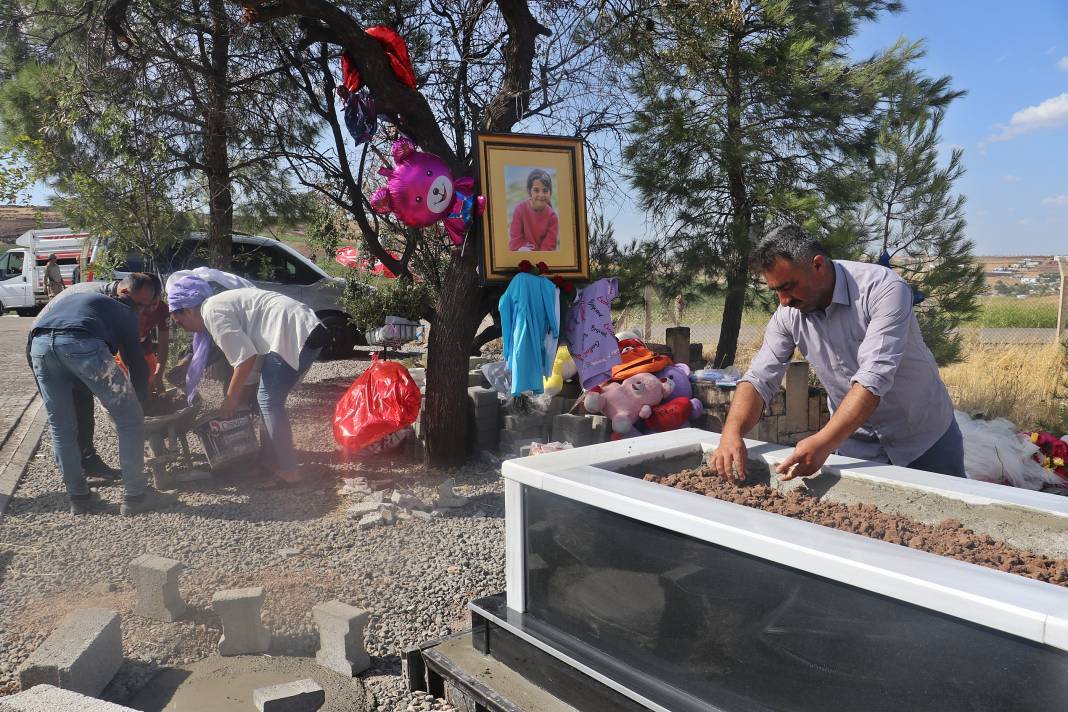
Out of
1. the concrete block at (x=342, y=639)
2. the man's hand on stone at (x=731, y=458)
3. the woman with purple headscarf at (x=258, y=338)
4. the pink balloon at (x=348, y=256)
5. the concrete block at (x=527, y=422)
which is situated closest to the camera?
the man's hand on stone at (x=731, y=458)

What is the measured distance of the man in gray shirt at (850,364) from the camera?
2.36 m

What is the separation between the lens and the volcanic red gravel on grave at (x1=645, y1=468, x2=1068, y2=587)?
1.76 m

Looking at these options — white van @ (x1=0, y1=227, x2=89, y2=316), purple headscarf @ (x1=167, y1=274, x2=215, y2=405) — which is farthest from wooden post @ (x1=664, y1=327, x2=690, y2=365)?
white van @ (x1=0, y1=227, x2=89, y2=316)

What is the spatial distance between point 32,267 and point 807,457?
22.0 m

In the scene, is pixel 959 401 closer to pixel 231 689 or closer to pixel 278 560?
pixel 278 560

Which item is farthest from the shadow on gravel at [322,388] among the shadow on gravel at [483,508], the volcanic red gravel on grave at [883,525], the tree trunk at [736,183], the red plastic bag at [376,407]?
the volcanic red gravel on grave at [883,525]

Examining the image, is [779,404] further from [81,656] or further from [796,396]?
[81,656]

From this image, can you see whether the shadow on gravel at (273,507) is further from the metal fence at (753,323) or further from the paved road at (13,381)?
the paved road at (13,381)

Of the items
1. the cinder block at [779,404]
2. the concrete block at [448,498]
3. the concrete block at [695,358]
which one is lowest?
the concrete block at [448,498]

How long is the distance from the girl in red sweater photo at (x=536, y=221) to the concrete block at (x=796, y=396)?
1864 millimetres

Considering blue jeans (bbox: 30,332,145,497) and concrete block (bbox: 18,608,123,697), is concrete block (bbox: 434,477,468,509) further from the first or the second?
concrete block (bbox: 18,608,123,697)

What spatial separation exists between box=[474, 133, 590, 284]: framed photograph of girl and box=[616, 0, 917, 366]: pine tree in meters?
1.38

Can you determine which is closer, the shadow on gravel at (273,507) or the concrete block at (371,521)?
the concrete block at (371,521)

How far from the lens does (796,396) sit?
17.9 ft
